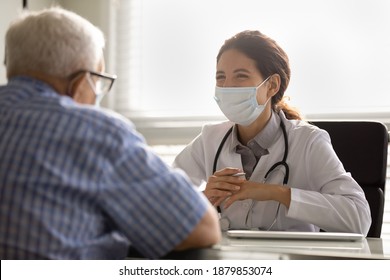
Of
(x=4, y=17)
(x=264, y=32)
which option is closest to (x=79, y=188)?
(x=264, y=32)

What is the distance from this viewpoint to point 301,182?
2.00 metres

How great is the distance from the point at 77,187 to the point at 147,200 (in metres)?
0.12

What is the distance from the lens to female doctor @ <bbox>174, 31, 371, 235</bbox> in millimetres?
1804

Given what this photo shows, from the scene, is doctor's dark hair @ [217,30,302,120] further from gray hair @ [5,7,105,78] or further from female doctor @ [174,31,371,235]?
gray hair @ [5,7,105,78]

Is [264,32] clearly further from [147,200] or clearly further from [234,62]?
[147,200]

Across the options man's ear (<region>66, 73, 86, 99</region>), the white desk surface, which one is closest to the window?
the white desk surface

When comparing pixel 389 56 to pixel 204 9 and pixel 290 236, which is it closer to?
pixel 204 9

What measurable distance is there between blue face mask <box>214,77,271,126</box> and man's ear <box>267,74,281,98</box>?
1.7 inches

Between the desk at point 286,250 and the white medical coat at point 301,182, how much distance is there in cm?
26

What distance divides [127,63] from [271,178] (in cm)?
161

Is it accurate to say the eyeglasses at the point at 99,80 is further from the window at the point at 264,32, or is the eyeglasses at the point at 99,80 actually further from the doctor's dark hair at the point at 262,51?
the window at the point at 264,32

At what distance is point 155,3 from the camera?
3.34 m

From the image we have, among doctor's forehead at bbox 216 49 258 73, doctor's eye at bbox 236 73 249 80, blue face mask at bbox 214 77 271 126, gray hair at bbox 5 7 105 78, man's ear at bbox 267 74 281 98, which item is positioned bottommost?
blue face mask at bbox 214 77 271 126
